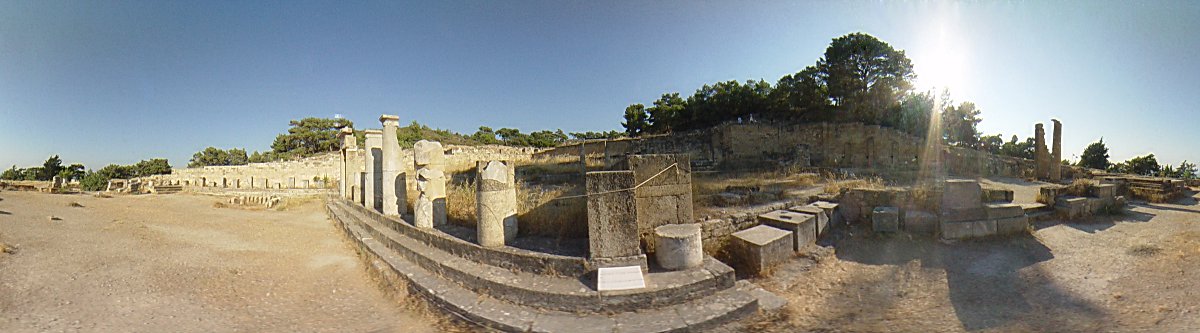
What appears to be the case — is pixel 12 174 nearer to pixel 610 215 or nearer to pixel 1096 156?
pixel 610 215

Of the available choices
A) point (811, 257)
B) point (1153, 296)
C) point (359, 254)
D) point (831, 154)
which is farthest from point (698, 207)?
point (831, 154)

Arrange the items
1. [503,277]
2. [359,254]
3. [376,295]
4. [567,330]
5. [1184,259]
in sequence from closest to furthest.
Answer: [567,330], [503,277], [1184,259], [376,295], [359,254]

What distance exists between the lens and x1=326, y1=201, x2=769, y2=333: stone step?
3.29 metres

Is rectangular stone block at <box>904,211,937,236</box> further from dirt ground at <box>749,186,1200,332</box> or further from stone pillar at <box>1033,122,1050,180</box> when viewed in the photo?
stone pillar at <box>1033,122,1050,180</box>

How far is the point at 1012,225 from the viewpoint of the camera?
5.73 m

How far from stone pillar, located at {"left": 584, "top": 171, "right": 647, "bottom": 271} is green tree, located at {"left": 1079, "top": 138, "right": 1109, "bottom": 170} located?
93.9ft

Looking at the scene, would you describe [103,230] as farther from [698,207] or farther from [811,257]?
[811,257]

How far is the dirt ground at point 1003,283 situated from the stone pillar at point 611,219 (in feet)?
4.77

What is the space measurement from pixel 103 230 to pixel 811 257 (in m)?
14.0

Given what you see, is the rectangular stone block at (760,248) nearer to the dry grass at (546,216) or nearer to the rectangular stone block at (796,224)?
the rectangular stone block at (796,224)

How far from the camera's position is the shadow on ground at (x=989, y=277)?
3.44m

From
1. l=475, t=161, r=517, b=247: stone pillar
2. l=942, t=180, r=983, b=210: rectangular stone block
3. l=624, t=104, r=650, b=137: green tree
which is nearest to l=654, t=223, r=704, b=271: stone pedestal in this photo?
l=475, t=161, r=517, b=247: stone pillar

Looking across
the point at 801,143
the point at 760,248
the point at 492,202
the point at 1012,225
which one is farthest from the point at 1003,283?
the point at 801,143

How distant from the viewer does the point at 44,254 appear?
5.87m
